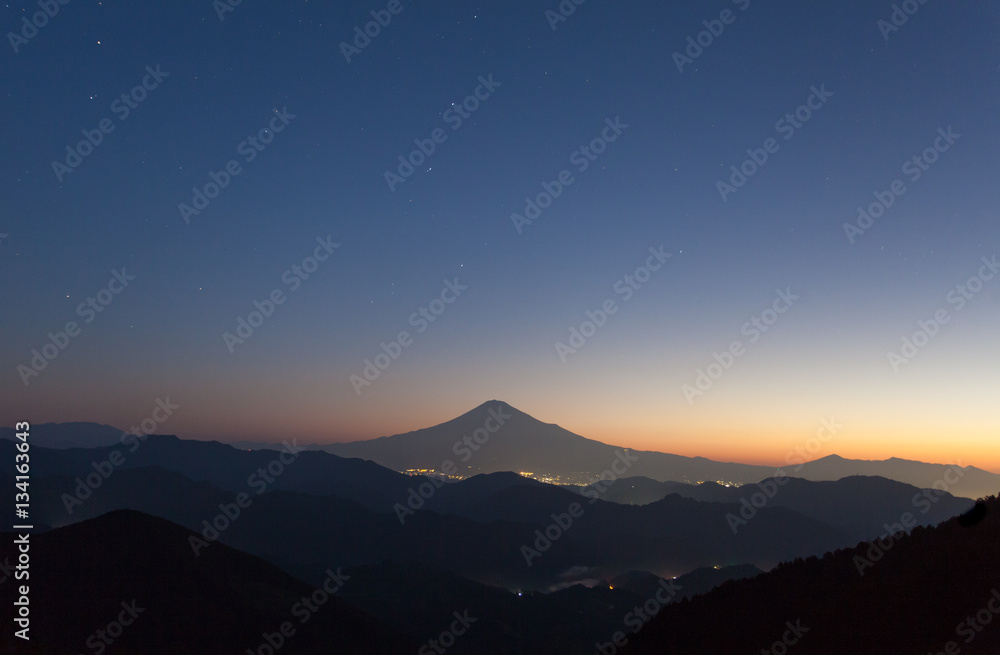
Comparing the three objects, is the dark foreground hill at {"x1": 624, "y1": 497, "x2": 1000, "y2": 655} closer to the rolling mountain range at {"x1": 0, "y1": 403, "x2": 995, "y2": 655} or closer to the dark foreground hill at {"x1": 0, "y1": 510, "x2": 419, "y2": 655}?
the rolling mountain range at {"x1": 0, "y1": 403, "x2": 995, "y2": 655}

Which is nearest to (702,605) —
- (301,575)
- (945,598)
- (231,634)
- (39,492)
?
(945,598)

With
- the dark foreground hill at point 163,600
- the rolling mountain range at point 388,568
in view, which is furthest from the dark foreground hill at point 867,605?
the dark foreground hill at point 163,600

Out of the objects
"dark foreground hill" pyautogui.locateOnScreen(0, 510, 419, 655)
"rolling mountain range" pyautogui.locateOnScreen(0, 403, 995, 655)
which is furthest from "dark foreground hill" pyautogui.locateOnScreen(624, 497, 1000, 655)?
"dark foreground hill" pyautogui.locateOnScreen(0, 510, 419, 655)

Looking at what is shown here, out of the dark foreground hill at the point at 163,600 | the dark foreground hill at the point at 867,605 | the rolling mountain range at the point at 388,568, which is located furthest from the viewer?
the rolling mountain range at the point at 388,568

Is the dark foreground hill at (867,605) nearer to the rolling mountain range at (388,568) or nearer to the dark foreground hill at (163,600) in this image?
the rolling mountain range at (388,568)

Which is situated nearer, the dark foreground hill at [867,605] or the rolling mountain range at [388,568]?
the dark foreground hill at [867,605]

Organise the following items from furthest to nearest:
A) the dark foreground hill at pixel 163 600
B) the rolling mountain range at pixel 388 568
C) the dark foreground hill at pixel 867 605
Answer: the rolling mountain range at pixel 388 568, the dark foreground hill at pixel 163 600, the dark foreground hill at pixel 867 605
